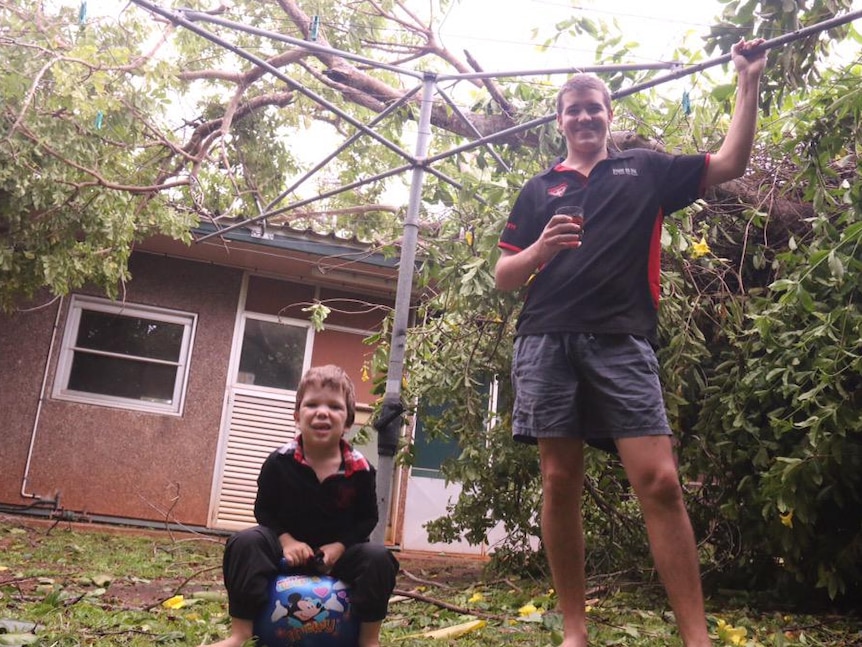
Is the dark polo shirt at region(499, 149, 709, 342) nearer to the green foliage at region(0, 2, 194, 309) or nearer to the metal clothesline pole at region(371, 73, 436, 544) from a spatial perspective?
the metal clothesline pole at region(371, 73, 436, 544)

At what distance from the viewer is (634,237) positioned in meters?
2.48

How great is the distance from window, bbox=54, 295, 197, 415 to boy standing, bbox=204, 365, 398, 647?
6.13 metres

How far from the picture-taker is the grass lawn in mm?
2887

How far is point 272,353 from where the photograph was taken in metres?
8.80

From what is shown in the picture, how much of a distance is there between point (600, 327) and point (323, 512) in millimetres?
990

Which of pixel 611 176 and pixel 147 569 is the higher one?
pixel 611 176

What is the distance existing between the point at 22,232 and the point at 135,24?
6.74ft

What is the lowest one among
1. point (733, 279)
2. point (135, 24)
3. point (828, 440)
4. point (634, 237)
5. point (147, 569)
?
point (147, 569)

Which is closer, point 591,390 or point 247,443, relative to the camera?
point 591,390

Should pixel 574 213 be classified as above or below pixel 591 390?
above

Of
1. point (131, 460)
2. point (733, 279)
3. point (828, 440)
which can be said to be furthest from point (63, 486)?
point (828, 440)

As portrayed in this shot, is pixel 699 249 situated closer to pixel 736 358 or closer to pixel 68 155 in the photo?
pixel 736 358

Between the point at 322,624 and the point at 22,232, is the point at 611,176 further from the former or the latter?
the point at 22,232

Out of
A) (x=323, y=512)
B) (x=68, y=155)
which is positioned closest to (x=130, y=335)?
(x=68, y=155)
